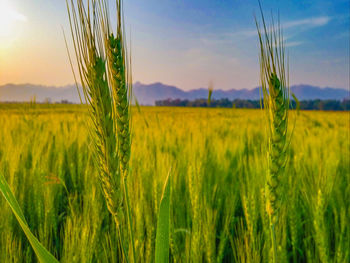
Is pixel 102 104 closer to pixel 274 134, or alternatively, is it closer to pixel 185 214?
pixel 274 134

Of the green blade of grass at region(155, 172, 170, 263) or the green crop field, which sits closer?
the green blade of grass at region(155, 172, 170, 263)

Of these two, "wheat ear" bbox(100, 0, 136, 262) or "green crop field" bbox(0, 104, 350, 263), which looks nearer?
"wheat ear" bbox(100, 0, 136, 262)

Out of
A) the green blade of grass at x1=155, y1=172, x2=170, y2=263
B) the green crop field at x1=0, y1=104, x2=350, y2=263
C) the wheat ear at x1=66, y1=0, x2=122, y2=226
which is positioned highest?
the wheat ear at x1=66, y1=0, x2=122, y2=226

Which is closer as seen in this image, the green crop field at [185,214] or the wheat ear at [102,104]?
the wheat ear at [102,104]

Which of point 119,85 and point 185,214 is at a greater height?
point 119,85

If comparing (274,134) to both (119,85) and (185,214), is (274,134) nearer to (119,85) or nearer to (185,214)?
(119,85)

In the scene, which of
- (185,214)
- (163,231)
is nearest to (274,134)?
(163,231)

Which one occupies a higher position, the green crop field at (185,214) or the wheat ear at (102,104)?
the wheat ear at (102,104)

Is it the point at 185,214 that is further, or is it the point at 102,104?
the point at 185,214

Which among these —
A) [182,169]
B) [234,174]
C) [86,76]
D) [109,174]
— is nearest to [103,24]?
[86,76]

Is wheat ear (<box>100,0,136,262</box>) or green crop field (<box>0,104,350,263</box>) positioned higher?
wheat ear (<box>100,0,136,262</box>)

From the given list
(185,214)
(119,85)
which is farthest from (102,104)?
(185,214)

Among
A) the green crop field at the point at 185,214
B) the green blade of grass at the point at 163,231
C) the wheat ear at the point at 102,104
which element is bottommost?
the green crop field at the point at 185,214

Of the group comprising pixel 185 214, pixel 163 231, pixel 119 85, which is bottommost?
pixel 185 214
